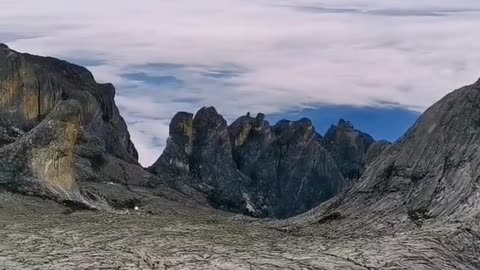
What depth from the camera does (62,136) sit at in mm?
57781

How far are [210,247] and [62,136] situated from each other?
3143 cm

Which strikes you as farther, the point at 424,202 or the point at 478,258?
the point at 424,202

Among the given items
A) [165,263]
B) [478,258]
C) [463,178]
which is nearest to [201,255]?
[165,263]

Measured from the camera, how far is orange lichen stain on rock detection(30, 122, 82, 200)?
54.5 meters

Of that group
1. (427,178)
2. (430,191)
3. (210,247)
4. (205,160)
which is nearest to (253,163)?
(205,160)

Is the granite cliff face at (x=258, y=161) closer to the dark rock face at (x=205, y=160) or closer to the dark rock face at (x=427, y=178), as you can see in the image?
the dark rock face at (x=205, y=160)

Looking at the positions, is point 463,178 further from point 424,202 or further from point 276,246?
point 276,246

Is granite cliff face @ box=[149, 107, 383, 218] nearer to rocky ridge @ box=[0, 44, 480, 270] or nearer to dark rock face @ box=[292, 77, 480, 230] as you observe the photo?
rocky ridge @ box=[0, 44, 480, 270]

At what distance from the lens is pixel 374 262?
27703mm

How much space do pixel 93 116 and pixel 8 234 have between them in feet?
366

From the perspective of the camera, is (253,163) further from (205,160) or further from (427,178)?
(427,178)

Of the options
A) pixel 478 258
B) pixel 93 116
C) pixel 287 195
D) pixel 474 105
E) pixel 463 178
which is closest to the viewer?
pixel 478 258

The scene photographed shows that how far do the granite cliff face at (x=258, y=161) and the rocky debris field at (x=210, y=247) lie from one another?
349 ft

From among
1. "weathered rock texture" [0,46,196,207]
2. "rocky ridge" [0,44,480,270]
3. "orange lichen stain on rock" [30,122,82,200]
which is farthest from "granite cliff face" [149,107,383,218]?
"orange lichen stain on rock" [30,122,82,200]
